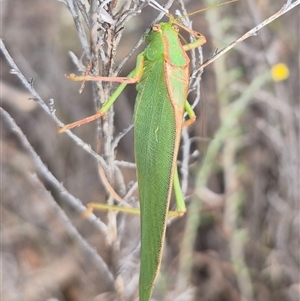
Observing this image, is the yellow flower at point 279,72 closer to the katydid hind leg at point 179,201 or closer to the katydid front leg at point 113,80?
the katydid hind leg at point 179,201

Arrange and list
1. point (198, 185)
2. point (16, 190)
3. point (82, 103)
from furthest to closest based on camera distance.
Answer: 1. point (82, 103)
2. point (16, 190)
3. point (198, 185)

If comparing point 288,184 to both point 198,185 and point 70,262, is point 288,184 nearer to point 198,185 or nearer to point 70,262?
point 198,185

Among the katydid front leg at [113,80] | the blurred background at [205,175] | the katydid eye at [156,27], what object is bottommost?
the blurred background at [205,175]

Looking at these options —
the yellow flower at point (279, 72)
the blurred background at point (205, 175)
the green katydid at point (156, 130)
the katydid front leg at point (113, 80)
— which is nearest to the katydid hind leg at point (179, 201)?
the green katydid at point (156, 130)

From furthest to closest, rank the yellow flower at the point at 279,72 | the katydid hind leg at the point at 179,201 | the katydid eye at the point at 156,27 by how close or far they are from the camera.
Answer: the yellow flower at the point at 279,72 → the katydid hind leg at the point at 179,201 → the katydid eye at the point at 156,27

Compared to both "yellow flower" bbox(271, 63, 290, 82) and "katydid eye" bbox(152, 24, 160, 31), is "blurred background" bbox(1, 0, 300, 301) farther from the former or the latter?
"katydid eye" bbox(152, 24, 160, 31)

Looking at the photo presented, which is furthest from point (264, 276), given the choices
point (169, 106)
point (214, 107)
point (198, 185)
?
point (169, 106)

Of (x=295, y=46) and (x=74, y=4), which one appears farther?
(x=295, y=46)

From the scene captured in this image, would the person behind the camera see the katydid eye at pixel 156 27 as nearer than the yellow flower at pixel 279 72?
Yes
